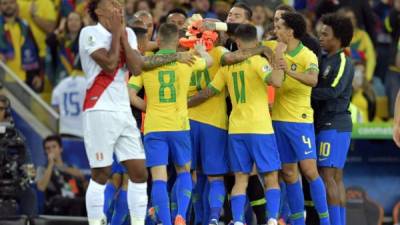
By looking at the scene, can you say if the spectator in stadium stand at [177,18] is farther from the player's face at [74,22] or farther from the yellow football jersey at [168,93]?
the player's face at [74,22]

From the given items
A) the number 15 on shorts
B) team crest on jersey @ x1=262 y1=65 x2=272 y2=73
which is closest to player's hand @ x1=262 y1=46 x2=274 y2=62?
team crest on jersey @ x1=262 y1=65 x2=272 y2=73

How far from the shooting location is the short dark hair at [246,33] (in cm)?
1566

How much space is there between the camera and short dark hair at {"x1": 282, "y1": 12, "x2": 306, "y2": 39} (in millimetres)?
15812

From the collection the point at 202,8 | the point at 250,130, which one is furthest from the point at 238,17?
the point at 202,8

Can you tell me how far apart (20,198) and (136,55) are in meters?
4.82

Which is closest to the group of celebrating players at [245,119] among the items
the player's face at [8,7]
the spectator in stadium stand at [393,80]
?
the spectator in stadium stand at [393,80]

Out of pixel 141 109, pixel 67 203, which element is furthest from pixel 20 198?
pixel 141 109

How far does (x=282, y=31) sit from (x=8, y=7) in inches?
262

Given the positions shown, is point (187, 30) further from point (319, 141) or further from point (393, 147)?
point (393, 147)

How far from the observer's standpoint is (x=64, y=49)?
71.1ft

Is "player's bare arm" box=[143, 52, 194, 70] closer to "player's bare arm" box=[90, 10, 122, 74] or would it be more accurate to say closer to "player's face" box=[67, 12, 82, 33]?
"player's bare arm" box=[90, 10, 122, 74]

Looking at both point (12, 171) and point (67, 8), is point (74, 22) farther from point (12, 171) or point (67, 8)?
point (12, 171)

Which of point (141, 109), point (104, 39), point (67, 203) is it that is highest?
point (104, 39)

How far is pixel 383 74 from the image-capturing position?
21.8 metres
